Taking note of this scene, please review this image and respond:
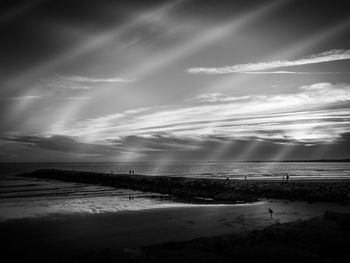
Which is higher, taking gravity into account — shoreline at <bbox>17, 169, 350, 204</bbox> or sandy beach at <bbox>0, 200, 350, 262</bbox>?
shoreline at <bbox>17, 169, 350, 204</bbox>

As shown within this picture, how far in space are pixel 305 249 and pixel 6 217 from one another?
17716mm

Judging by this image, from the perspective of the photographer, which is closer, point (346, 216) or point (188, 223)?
point (346, 216)

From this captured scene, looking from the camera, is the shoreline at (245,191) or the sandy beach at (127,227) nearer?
the sandy beach at (127,227)

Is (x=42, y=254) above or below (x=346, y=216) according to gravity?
below

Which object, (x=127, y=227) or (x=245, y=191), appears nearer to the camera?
(x=127, y=227)

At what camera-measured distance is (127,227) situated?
50.9 ft

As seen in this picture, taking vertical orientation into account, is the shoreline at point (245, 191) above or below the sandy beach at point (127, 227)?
above

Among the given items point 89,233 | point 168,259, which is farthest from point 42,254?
point 168,259

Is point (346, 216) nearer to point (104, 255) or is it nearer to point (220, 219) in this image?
point (220, 219)

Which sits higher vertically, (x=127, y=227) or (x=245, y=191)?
(x=245, y=191)

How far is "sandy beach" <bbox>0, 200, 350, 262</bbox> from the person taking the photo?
1202cm

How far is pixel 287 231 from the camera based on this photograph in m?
11.7

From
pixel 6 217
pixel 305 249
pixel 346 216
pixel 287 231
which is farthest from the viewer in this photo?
pixel 6 217

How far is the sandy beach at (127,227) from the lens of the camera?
1202cm
